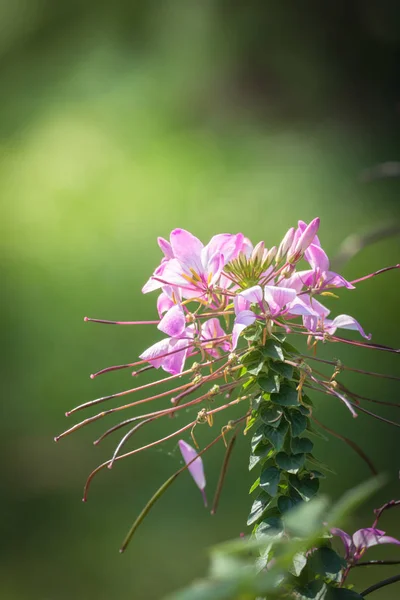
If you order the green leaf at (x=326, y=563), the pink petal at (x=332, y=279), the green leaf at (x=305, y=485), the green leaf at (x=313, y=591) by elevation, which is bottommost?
the green leaf at (x=313, y=591)

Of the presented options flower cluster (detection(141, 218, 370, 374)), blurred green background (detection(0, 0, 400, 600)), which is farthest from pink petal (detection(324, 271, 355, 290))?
blurred green background (detection(0, 0, 400, 600))

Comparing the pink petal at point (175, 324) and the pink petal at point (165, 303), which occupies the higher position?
the pink petal at point (165, 303)

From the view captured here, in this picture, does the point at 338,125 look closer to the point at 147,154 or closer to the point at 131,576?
the point at 147,154

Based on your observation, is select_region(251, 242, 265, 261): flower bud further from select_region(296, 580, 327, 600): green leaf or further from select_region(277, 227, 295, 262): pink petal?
select_region(296, 580, 327, 600): green leaf

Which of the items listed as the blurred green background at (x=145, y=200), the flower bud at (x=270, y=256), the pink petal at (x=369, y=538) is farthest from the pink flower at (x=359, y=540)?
the blurred green background at (x=145, y=200)

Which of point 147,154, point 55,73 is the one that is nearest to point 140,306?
point 147,154

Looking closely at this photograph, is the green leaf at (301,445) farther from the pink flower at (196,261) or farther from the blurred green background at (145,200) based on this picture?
the blurred green background at (145,200)

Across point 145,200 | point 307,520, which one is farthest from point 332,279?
point 145,200
